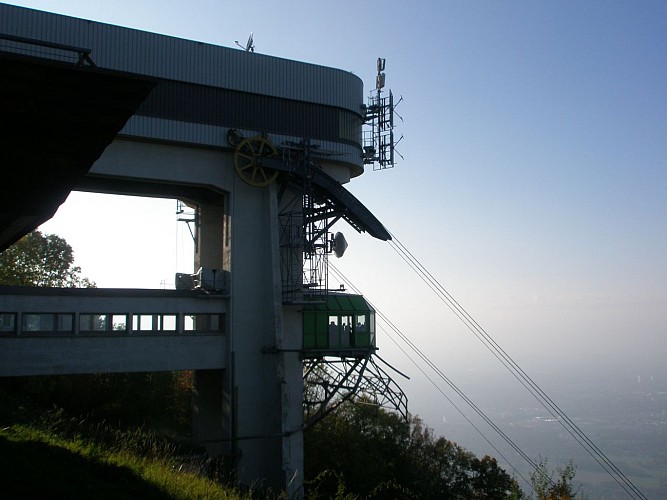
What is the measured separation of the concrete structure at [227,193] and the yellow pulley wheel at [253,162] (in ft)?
0.20

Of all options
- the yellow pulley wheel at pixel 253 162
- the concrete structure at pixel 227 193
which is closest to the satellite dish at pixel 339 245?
the concrete structure at pixel 227 193

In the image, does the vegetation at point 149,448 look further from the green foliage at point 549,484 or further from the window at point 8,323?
the window at point 8,323

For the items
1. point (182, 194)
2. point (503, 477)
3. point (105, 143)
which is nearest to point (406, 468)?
point (503, 477)

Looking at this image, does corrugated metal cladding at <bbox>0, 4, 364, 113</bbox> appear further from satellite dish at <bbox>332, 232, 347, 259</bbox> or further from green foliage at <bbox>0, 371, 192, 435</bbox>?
green foliage at <bbox>0, 371, 192, 435</bbox>

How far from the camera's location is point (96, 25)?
27672 mm

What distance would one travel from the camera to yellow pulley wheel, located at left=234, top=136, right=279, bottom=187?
30.3m

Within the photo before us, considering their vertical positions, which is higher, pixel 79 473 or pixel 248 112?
pixel 248 112

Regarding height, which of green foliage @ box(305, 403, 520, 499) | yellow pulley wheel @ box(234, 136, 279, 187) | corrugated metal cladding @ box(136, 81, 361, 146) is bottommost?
green foliage @ box(305, 403, 520, 499)

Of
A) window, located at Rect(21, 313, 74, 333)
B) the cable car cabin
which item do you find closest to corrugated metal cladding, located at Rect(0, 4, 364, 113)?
the cable car cabin

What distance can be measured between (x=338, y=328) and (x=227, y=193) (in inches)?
310

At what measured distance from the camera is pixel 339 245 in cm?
3212

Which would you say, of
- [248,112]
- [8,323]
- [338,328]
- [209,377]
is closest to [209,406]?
[209,377]

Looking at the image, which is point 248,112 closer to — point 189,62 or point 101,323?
point 189,62

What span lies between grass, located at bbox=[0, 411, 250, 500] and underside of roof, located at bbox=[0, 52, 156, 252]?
197 inches
